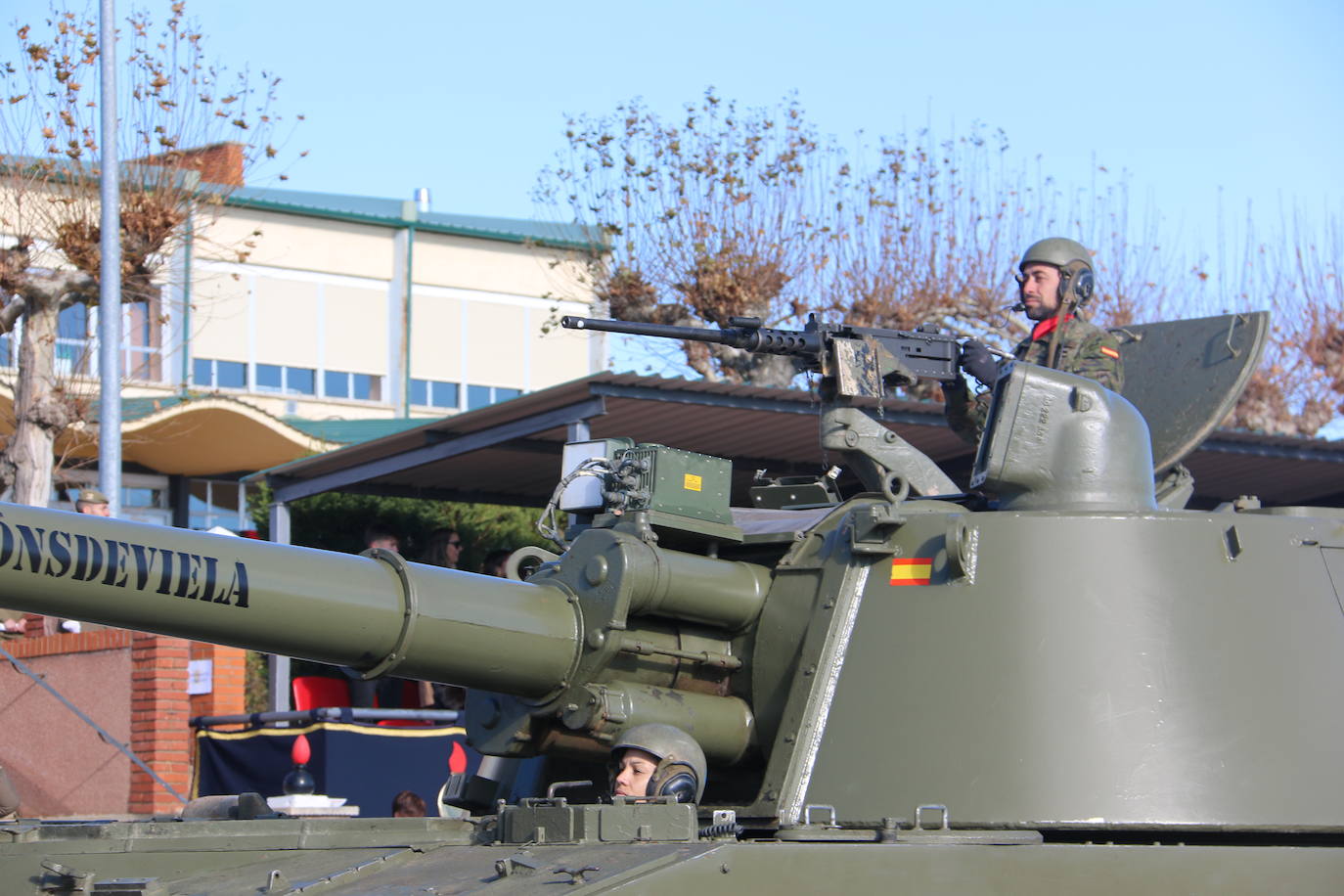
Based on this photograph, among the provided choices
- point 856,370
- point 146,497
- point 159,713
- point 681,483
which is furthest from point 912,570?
point 146,497

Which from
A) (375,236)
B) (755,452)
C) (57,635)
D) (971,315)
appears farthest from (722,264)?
(375,236)

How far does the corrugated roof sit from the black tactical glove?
22.1 ft

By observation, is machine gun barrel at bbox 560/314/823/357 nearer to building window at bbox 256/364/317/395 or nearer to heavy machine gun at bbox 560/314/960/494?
heavy machine gun at bbox 560/314/960/494

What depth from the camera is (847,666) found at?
22.6ft

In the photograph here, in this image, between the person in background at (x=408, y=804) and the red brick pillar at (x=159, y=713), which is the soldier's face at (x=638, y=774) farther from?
the red brick pillar at (x=159, y=713)

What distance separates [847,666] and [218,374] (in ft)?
87.1

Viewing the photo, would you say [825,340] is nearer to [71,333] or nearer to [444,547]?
[444,547]

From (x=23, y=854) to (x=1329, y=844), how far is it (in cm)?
438

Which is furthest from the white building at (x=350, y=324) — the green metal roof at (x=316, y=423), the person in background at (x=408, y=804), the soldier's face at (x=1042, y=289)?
the soldier's face at (x=1042, y=289)

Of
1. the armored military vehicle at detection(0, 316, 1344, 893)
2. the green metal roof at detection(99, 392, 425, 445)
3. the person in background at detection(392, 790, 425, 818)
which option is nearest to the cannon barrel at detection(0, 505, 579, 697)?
the armored military vehicle at detection(0, 316, 1344, 893)

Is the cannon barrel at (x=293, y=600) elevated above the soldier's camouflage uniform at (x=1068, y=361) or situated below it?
below

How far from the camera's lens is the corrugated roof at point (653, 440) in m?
15.4

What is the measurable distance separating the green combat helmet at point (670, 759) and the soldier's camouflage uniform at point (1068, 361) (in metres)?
2.09

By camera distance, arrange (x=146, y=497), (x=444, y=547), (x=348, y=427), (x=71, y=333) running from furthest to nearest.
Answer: (x=71, y=333)
(x=146, y=497)
(x=348, y=427)
(x=444, y=547)
